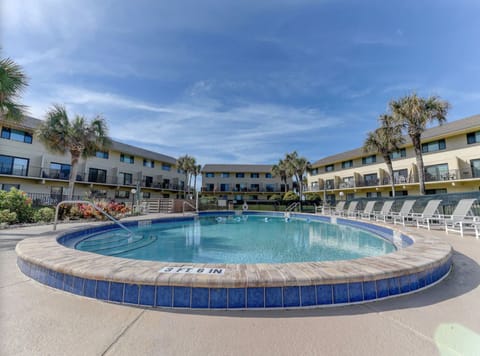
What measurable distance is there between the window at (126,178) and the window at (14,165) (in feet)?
28.9

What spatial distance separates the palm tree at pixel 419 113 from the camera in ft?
47.2

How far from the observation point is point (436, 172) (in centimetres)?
2022

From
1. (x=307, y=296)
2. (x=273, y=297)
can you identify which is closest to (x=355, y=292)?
(x=307, y=296)

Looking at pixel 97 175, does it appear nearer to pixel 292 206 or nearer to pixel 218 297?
pixel 292 206

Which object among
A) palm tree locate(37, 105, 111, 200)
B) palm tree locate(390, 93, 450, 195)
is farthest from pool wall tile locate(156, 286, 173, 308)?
palm tree locate(390, 93, 450, 195)

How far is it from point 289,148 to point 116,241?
29.1 m

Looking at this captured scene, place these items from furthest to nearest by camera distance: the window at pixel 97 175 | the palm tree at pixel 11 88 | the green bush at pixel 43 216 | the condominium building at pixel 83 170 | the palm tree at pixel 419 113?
the window at pixel 97 175
the condominium building at pixel 83 170
the palm tree at pixel 419 113
the green bush at pixel 43 216
the palm tree at pixel 11 88

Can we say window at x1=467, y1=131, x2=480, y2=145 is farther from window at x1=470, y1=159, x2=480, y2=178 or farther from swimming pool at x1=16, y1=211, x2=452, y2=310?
swimming pool at x1=16, y1=211, x2=452, y2=310

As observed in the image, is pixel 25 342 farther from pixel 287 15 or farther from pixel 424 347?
pixel 287 15

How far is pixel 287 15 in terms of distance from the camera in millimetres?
10055

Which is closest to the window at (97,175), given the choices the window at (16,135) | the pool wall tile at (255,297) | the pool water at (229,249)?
the window at (16,135)

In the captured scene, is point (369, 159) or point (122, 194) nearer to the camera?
point (122, 194)

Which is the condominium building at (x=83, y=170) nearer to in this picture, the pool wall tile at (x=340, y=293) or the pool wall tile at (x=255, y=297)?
the pool wall tile at (x=255, y=297)

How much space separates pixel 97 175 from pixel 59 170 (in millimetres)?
3397
